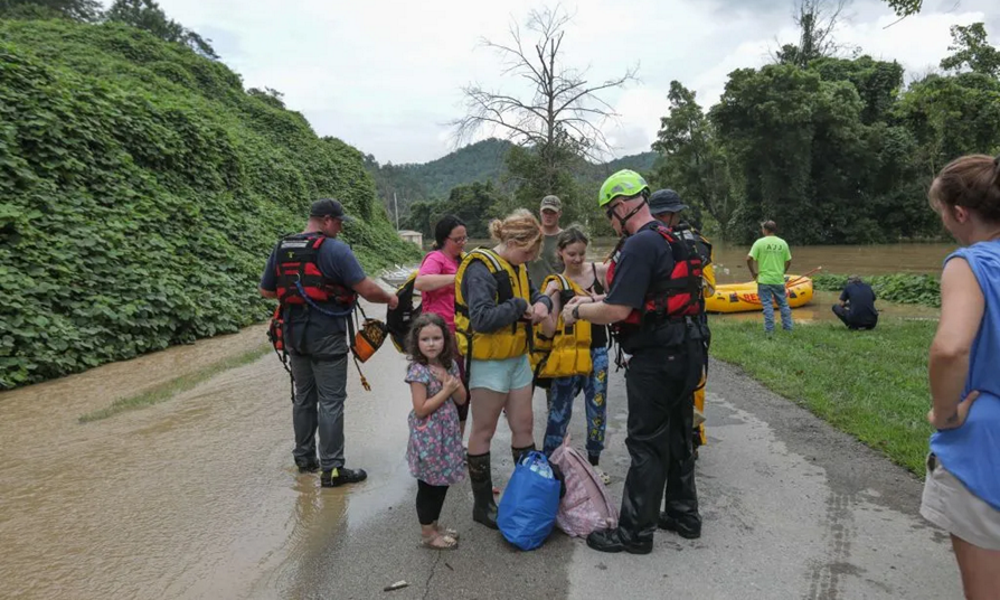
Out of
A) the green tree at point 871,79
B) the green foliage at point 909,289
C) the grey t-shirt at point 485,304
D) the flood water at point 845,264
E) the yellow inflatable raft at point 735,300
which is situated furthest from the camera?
the green tree at point 871,79

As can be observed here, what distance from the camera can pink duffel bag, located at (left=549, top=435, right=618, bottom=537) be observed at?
3471 mm

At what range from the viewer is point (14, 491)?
4230 mm

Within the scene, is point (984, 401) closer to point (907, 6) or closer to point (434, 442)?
point (434, 442)

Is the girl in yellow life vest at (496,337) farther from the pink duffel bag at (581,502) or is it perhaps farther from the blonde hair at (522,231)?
the pink duffel bag at (581,502)

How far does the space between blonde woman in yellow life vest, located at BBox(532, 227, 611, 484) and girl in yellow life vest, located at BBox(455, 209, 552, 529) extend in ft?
0.92

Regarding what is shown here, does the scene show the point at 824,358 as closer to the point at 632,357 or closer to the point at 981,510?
the point at 632,357

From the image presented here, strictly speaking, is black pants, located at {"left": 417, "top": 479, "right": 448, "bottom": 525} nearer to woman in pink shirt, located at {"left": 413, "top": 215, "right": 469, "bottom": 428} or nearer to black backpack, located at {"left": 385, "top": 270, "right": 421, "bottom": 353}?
woman in pink shirt, located at {"left": 413, "top": 215, "right": 469, "bottom": 428}

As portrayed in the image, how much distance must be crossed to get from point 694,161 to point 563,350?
54457mm

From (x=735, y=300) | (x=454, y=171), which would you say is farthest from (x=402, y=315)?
(x=454, y=171)

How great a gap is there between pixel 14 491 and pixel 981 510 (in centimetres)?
563

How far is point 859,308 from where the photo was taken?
1022 centimetres

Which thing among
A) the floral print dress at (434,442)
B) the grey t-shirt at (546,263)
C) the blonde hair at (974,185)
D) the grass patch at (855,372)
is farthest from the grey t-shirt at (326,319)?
the grass patch at (855,372)

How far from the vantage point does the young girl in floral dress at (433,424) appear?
10.7 feet

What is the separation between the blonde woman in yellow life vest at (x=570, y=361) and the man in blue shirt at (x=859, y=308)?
790 centimetres
